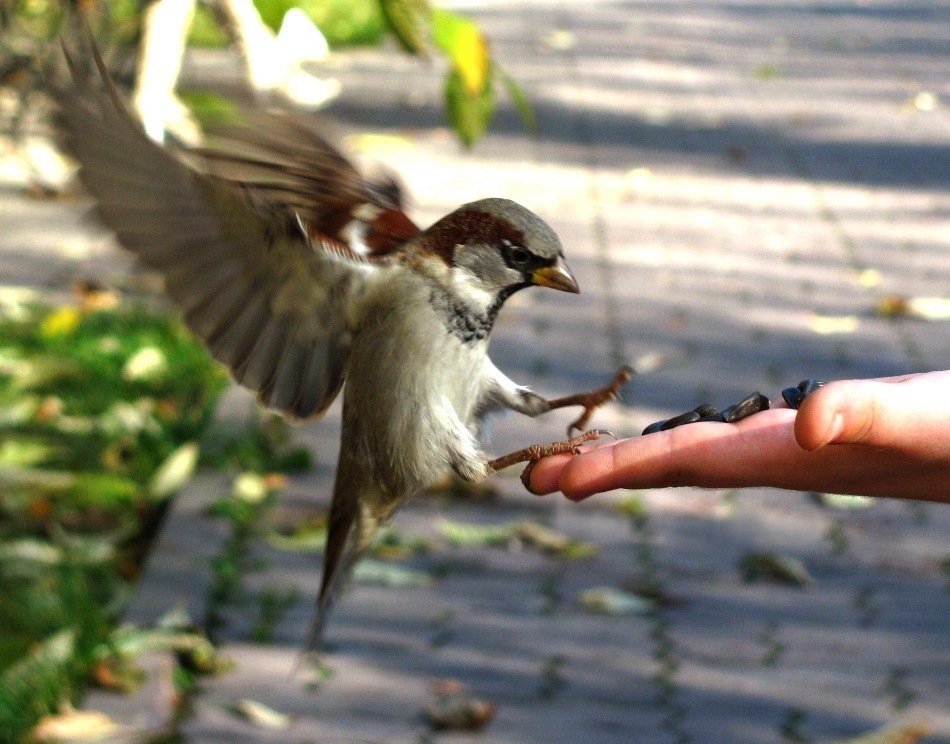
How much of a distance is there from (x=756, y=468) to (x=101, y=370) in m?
4.04

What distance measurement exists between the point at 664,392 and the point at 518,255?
143 inches

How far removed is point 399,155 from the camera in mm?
9508

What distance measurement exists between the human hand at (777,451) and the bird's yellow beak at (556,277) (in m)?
0.31

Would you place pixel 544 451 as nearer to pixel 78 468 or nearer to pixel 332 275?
pixel 332 275

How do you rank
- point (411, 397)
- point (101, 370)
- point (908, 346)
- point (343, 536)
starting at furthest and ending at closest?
point (908, 346) < point (101, 370) < point (343, 536) < point (411, 397)

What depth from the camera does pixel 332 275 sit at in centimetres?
255

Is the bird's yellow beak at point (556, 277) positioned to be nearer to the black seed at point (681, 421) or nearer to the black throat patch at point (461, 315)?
the black throat patch at point (461, 315)

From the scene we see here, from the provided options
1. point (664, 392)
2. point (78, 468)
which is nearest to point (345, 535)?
point (78, 468)

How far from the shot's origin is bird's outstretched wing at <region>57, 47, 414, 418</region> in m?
2.44

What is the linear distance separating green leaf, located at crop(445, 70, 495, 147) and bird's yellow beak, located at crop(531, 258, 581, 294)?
35 centimetres

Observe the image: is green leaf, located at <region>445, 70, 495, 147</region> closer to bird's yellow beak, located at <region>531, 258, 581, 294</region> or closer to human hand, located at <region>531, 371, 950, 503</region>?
bird's yellow beak, located at <region>531, 258, 581, 294</region>

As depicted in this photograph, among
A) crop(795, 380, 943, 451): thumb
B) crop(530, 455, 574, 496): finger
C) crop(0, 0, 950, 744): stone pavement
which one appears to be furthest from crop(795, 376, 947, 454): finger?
crop(0, 0, 950, 744): stone pavement

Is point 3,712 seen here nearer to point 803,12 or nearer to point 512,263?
point 512,263

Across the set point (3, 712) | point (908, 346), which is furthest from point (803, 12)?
point (3, 712)
